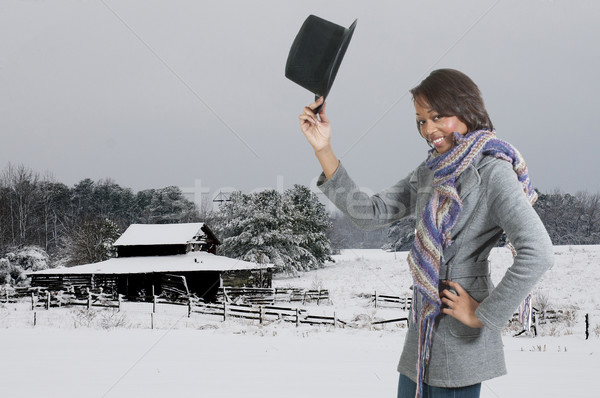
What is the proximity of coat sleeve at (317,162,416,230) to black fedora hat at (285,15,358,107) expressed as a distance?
1.24 feet

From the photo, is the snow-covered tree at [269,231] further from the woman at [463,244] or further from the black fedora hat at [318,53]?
the woman at [463,244]

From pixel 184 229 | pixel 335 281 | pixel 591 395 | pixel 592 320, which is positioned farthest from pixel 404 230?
pixel 591 395

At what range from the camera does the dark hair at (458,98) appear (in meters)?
1.97

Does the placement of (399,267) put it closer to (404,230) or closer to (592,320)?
(404,230)

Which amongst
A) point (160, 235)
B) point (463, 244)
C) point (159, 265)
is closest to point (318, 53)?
point (463, 244)

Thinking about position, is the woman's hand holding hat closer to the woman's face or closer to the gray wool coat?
the woman's face

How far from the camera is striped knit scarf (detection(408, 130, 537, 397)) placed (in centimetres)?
187

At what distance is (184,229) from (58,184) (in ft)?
86.0

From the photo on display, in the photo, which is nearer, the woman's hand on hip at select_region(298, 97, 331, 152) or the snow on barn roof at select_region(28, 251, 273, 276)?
the woman's hand on hip at select_region(298, 97, 331, 152)

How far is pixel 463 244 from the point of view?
1.88 meters

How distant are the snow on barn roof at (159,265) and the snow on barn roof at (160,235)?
95 centimetres

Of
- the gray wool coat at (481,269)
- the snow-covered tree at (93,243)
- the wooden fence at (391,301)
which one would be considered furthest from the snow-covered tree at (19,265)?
the gray wool coat at (481,269)

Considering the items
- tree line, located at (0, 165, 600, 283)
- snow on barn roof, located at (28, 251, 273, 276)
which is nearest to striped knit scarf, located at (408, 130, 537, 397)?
snow on barn roof, located at (28, 251, 273, 276)

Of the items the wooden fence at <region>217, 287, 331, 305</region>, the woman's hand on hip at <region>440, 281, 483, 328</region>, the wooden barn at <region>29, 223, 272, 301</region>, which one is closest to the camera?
the woman's hand on hip at <region>440, 281, 483, 328</region>
